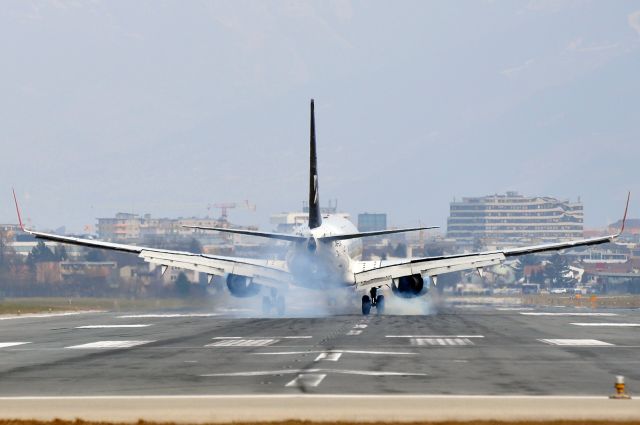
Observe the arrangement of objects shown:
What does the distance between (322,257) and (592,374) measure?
4467cm

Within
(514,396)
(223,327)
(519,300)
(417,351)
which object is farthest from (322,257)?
(519,300)

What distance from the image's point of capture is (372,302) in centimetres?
8644

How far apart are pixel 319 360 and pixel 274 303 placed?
46.5 meters

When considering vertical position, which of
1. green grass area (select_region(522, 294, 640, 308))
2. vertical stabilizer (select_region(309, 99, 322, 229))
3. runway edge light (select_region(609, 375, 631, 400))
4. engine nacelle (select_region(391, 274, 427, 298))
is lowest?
green grass area (select_region(522, 294, 640, 308))

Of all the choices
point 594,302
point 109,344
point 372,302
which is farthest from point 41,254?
point 109,344

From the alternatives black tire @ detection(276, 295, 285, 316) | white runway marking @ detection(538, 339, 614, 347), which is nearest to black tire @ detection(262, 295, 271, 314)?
black tire @ detection(276, 295, 285, 316)

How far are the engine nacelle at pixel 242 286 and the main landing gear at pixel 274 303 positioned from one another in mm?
1117

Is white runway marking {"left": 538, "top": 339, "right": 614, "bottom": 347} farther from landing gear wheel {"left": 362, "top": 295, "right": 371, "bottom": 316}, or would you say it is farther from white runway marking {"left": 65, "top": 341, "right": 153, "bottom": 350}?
landing gear wheel {"left": 362, "top": 295, "right": 371, "bottom": 316}

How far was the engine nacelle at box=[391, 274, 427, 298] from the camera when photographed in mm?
83500

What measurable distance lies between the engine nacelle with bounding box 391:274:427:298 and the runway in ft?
56.5

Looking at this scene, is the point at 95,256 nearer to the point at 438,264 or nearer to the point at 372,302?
the point at 372,302

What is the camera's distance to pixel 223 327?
64875 millimetres

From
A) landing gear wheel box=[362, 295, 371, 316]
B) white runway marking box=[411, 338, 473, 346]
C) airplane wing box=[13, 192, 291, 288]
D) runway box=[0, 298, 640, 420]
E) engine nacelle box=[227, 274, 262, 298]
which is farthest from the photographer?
landing gear wheel box=[362, 295, 371, 316]

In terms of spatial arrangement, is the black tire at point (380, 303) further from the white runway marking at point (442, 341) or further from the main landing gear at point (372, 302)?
the white runway marking at point (442, 341)
